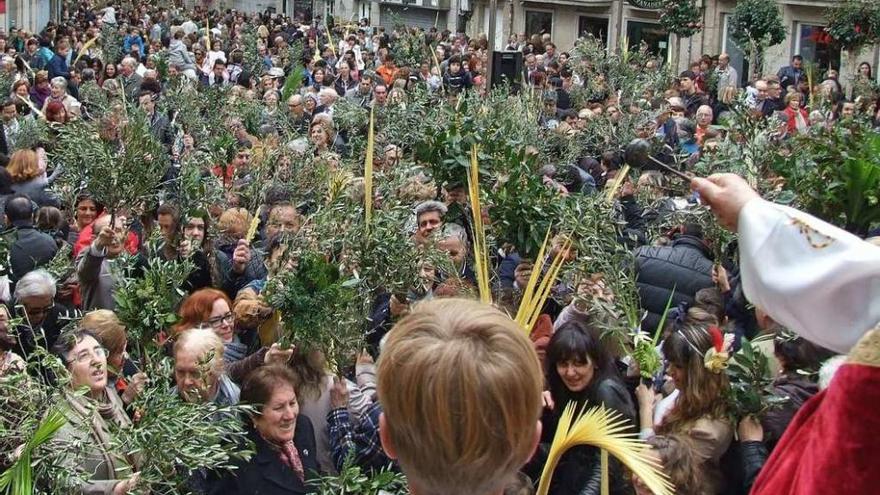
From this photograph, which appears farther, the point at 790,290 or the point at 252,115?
the point at 252,115

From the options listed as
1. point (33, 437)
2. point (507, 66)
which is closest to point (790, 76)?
point (507, 66)

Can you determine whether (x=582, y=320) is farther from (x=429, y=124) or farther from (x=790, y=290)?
(x=790, y=290)

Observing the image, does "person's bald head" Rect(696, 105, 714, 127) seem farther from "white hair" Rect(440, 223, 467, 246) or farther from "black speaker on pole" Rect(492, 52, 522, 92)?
"white hair" Rect(440, 223, 467, 246)

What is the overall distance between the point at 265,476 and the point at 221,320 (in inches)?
75.1

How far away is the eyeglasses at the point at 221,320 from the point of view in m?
6.72

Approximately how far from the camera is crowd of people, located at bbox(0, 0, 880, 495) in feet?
6.98

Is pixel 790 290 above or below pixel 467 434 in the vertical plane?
above

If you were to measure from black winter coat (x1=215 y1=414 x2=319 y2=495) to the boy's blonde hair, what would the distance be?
8.92ft

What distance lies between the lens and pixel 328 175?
9906 millimetres

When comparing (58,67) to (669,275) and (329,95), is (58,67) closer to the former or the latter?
(329,95)

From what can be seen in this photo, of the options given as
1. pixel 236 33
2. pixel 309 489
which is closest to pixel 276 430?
pixel 309 489

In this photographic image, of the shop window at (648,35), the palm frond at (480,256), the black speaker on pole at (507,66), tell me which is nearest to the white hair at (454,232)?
the palm frond at (480,256)

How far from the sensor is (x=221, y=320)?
6.77m

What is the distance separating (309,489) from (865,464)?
11.5 ft
